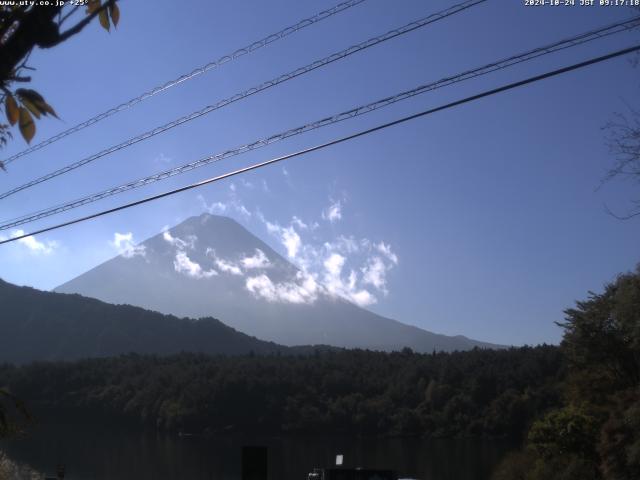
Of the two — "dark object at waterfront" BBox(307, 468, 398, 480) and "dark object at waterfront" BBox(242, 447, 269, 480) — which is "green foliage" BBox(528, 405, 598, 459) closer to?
"dark object at waterfront" BBox(307, 468, 398, 480)

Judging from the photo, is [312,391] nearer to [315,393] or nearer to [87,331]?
[315,393]

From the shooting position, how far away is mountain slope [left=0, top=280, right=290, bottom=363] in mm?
133250

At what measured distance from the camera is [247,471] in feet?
12.7

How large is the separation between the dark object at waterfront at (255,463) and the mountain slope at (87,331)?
13243 cm

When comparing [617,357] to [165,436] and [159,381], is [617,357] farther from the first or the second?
[159,381]

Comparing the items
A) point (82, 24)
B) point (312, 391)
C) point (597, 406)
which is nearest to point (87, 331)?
point (312, 391)

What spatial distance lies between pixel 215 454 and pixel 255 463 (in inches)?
2616

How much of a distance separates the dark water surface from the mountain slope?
54.6 meters

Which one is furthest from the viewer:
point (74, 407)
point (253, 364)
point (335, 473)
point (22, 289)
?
point (22, 289)

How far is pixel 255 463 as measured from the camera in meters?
3.86

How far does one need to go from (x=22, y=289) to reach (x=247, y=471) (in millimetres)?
151774

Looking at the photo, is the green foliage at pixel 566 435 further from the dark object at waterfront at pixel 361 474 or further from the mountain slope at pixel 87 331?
the mountain slope at pixel 87 331

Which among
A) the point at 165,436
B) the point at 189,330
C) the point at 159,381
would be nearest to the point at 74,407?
the point at 159,381

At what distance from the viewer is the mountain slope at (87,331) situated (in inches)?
5246
